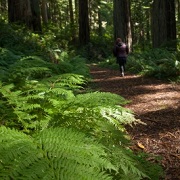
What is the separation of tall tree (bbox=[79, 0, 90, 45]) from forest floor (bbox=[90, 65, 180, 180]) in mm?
14243

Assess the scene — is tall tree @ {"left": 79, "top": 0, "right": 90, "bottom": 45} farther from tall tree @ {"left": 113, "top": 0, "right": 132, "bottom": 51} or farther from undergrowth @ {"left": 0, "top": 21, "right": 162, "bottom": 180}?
undergrowth @ {"left": 0, "top": 21, "right": 162, "bottom": 180}

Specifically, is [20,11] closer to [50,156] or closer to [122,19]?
[122,19]

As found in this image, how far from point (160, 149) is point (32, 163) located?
2.41 metres

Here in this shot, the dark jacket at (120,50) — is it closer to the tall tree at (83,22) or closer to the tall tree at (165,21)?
the tall tree at (165,21)

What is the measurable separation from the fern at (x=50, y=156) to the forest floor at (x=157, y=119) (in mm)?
1515

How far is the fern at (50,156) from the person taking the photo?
5.36 ft

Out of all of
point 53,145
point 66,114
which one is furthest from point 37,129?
point 53,145

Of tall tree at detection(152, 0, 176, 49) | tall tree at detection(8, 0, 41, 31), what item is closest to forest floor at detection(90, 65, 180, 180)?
tall tree at detection(152, 0, 176, 49)

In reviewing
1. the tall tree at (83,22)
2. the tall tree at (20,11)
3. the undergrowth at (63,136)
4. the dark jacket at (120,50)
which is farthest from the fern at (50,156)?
the tall tree at (83,22)

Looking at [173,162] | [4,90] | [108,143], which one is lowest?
[173,162]

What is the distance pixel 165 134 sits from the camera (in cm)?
422

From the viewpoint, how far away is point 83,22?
72.0ft

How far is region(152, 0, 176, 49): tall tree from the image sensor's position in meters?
13.3

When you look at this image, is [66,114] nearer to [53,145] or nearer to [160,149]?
[53,145]
